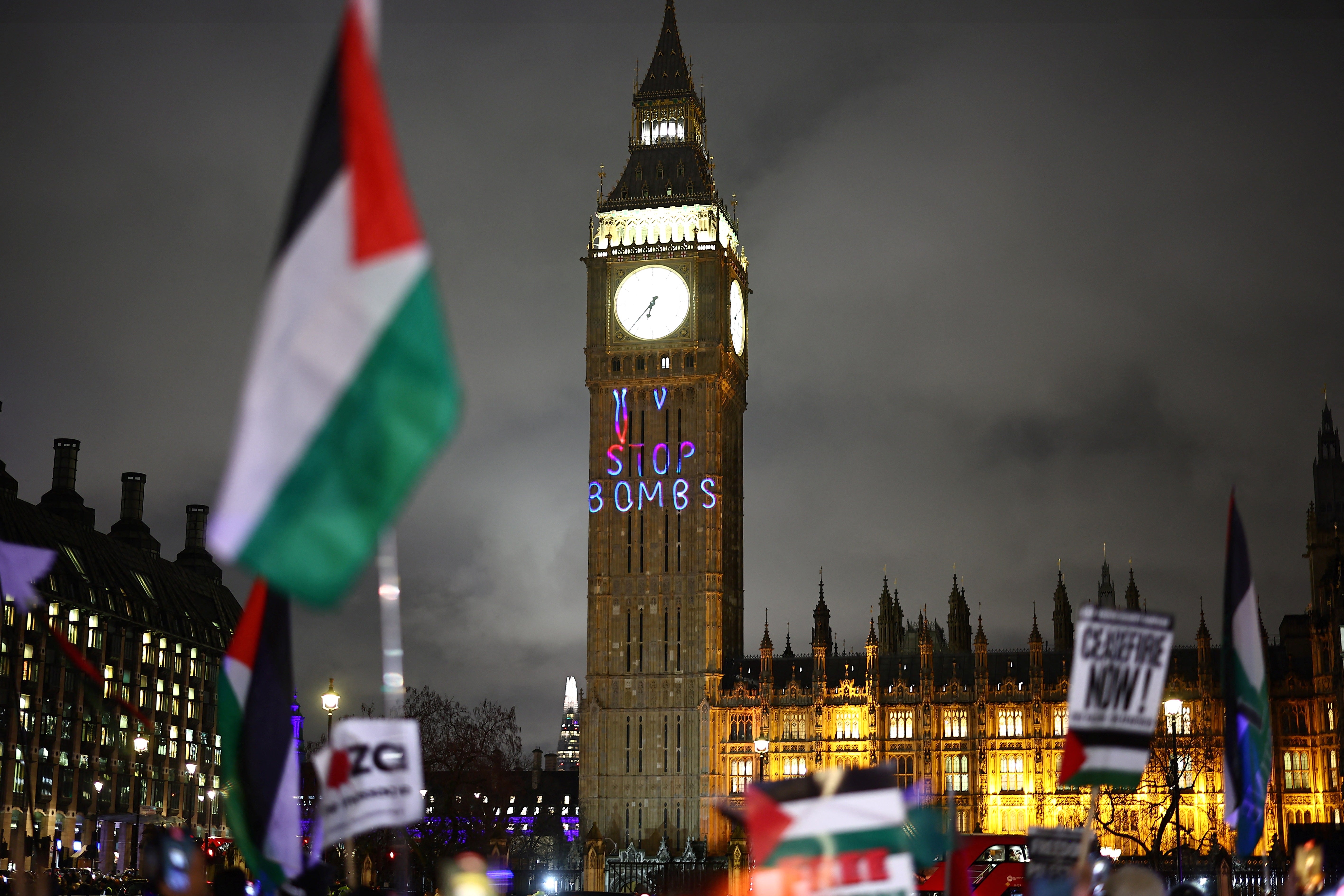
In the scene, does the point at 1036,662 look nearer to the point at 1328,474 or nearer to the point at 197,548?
the point at 1328,474

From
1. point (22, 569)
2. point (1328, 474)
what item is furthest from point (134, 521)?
point (22, 569)

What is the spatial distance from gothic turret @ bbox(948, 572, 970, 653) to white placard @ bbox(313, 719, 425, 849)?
79513mm

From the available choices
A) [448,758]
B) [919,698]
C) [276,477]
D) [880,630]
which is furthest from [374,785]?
[880,630]

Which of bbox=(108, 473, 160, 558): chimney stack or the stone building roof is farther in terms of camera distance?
bbox=(108, 473, 160, 558): chimney stack

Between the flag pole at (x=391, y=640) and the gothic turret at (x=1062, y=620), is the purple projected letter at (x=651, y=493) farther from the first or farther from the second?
the flag pole at (x=391, y=640)

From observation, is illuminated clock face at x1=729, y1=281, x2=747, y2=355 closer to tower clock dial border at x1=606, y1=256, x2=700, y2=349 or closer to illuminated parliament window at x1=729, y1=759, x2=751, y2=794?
tower clock dial border at x1=606, y1=256, x2=700, y2=349

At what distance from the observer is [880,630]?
90312 millimetres

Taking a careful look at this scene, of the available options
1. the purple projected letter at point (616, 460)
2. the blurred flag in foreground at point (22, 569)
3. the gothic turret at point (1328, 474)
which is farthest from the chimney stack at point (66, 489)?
the blurred flag in foreground at point (22, 569)

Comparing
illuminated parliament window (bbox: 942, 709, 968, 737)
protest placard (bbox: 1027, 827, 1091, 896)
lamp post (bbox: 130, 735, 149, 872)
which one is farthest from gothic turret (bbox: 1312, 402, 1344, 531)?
protest placard (bbox: 1027, 827, 1091, 896)

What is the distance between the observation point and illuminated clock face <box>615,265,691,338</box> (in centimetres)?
8506

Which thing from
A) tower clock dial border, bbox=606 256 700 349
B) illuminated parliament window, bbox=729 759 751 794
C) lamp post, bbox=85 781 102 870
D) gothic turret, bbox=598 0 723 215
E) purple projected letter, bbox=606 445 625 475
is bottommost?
lamp post, bbox=85 781 102 870

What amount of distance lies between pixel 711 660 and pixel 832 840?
74.9 metres

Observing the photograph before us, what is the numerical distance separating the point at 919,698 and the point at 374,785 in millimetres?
74728

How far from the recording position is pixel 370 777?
401 inches
